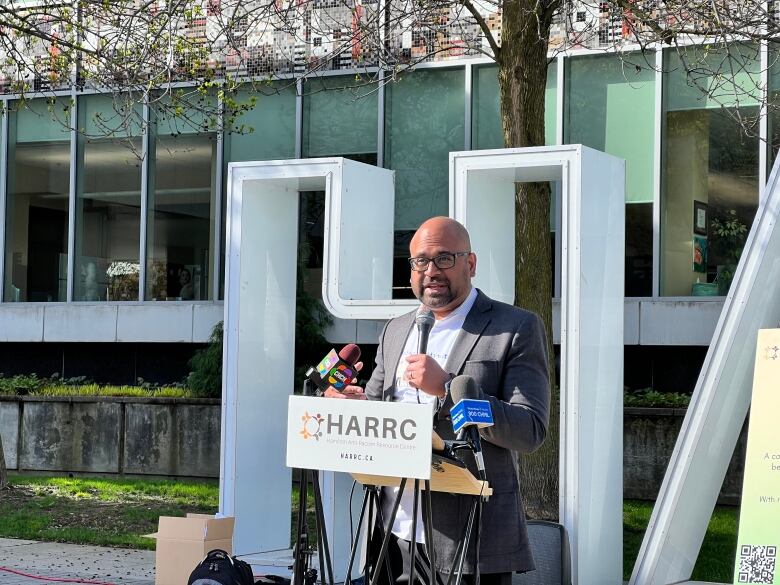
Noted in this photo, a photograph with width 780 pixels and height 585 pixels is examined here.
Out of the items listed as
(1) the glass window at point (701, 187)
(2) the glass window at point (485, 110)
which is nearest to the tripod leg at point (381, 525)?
(1) the glass window at point (701, 187)

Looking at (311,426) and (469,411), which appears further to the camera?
(311,426)

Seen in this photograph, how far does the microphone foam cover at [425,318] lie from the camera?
4184mm

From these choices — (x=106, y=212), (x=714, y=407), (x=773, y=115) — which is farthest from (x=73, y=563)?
(x=106, y=212)

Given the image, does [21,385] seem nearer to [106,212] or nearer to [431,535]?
[106,212]

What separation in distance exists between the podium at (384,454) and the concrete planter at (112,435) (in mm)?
9738

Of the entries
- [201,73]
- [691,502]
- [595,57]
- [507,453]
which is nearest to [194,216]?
[201,73]

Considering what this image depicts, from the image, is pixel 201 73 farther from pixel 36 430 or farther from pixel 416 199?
pixel 36 430

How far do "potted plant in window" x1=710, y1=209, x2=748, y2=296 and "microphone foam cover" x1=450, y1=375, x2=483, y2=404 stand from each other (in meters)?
10.4

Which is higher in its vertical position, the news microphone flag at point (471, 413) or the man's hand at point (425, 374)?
the man's hand at point (425, 374)

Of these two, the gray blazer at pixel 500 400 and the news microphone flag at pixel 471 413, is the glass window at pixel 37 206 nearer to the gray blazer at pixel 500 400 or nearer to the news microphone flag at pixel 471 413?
the gray blazer at pixel 500 400

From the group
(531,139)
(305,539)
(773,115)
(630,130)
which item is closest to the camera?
(305,539)

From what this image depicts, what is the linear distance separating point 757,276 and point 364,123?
9032 millimetres

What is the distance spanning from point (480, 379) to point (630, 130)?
1054 centimetres

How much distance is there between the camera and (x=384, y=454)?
3898mm
